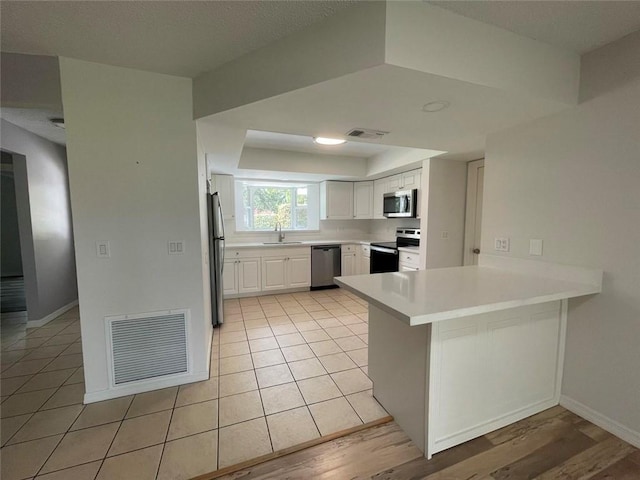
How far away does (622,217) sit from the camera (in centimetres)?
162

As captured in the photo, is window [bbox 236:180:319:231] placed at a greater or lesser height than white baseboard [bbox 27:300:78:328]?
greater

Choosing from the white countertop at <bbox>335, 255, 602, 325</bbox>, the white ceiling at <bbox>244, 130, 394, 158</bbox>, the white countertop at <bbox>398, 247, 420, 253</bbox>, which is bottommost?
the white countertop at <bbox>398, 247, 420, 253</bbox>

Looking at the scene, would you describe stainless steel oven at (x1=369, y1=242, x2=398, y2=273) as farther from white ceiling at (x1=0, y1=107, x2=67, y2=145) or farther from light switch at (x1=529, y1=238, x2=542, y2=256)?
white ceiling at (x1=0, y1=107, x2=67, y2=145)

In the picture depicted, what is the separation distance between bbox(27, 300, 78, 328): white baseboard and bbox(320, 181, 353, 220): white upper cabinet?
4115mm

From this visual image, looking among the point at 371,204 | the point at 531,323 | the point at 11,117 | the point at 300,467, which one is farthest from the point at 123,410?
the point at 371,204

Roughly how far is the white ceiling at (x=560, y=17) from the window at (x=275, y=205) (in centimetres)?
416

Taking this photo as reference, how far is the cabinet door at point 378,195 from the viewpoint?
4.75 m

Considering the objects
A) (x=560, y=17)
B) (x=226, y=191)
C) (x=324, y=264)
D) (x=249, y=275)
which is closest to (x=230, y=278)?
(x=249, y=275)

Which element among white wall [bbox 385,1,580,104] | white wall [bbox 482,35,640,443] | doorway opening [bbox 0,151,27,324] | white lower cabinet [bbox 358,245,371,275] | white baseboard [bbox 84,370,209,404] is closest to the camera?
white wall [bbox 385,1,580,104]

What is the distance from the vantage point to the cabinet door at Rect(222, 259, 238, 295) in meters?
4.32

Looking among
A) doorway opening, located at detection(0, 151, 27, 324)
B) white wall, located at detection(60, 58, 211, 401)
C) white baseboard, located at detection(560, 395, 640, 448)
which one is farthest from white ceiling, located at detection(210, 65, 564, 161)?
doorway opening, located at detection(0, 151, 27, 324)

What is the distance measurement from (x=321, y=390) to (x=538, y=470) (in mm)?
1312

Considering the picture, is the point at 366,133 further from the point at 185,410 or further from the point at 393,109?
the point at 185,410

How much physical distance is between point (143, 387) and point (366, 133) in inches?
106
